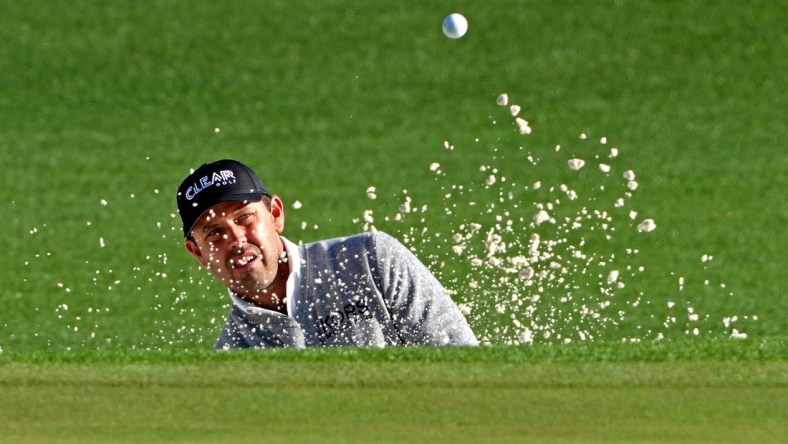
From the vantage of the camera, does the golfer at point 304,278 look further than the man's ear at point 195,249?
No

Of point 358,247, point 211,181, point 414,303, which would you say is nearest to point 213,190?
point 211,181

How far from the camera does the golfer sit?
5.75 m

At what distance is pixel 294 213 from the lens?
1062 cm

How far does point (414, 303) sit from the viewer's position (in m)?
5.77

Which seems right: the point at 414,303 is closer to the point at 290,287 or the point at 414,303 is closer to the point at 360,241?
the point at 360,241

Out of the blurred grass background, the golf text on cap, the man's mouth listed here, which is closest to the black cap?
the golf text on cap

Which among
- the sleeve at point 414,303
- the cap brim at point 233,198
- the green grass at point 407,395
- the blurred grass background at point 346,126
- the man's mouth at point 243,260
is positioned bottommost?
the green grass at point 407,395

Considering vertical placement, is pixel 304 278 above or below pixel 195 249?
below

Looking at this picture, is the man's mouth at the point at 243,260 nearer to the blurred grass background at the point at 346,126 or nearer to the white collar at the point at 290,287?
the white collar at the point at 290,287

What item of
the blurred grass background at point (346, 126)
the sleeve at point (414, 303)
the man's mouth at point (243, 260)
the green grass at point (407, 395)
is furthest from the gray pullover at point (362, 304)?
the blurred grass background at point (346, 126)

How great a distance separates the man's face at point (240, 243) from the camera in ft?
18.8

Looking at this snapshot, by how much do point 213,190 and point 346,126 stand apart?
6507 mm

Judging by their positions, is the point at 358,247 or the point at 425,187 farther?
the point at 425,187

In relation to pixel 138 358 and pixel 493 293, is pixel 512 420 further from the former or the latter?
pixel 493 293
